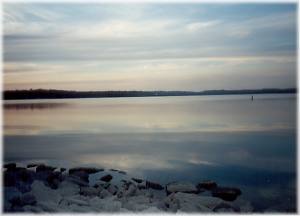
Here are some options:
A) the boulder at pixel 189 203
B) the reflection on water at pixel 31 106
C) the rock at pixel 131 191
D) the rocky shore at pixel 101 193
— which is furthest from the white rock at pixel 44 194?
the boulder at pixel 189 203

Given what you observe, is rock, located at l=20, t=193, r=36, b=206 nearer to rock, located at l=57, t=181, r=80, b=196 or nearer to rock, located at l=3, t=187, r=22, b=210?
rock, located at l=3, t=187, r=22, b=210

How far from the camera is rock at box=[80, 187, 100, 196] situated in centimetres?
343

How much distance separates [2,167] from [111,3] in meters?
1.53

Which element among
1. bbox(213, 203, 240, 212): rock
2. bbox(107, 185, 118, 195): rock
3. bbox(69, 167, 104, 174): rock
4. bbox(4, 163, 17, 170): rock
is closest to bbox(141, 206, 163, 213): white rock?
bbox(107, 185, 118, 195): rock

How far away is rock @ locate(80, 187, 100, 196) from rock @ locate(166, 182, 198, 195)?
0.58 meters

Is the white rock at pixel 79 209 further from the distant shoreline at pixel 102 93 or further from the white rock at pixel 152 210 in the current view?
the distant shoreline at pixel 102 93

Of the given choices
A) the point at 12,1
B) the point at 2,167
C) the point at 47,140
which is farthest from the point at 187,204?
the point at 12,1

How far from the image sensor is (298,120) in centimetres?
320

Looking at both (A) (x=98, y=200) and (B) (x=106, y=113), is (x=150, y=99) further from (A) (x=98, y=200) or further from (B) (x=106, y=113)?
(A) (x=98, y=200)

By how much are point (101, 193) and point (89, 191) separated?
0.33ft

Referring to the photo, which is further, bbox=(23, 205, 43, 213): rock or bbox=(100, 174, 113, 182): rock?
bbox=(100, 174, 113, 182): rock

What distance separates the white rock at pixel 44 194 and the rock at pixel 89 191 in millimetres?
184

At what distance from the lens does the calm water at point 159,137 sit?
11.2 feet

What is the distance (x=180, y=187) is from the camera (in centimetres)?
346
